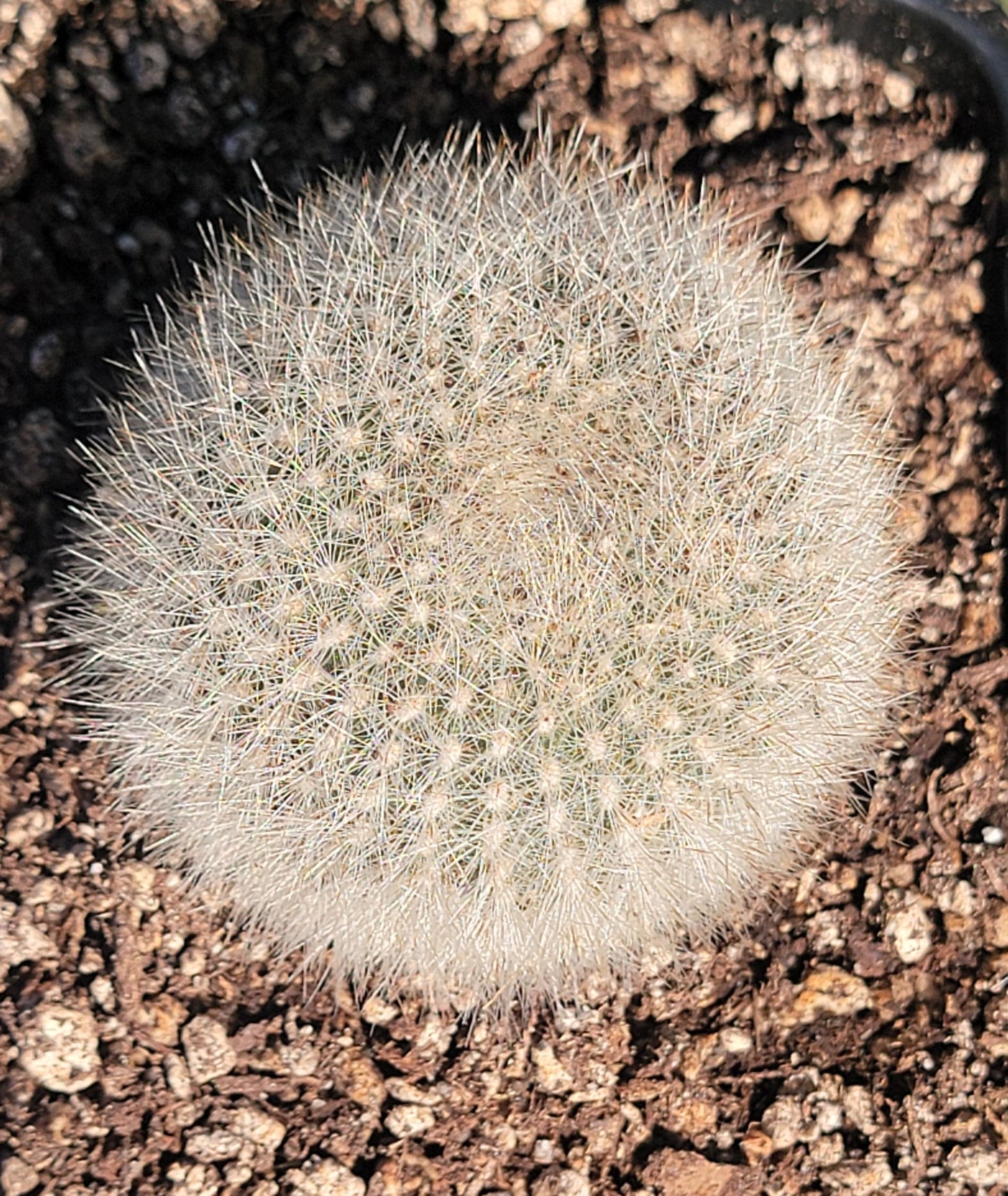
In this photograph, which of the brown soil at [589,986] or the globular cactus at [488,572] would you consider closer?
the globular cactus at [488,572]

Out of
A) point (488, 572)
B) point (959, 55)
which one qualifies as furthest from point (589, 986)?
point (959, 55)

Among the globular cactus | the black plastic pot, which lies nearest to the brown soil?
the black plastic pot

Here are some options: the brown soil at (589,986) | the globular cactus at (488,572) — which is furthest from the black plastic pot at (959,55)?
the globular cactus at (488,572)

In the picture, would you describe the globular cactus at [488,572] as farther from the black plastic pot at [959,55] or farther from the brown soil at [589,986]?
the black plastic pot at [959,55]

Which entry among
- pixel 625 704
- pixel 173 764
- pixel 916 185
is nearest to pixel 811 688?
pixel 625 704

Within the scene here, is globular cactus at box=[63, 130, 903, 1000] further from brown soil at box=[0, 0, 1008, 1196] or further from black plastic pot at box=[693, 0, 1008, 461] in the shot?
black plastic pot at box=[693, 0, 1008, 461]

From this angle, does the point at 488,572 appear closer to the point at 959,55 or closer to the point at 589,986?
the point at 589,986
